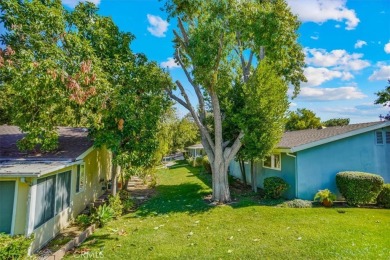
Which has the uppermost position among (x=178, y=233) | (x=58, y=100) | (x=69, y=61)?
(x=69, y=61)

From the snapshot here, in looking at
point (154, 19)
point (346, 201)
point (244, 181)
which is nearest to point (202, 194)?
point (244, 181)

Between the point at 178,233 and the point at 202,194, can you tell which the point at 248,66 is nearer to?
the point at 202,194

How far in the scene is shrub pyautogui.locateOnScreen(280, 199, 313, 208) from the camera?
496 inches

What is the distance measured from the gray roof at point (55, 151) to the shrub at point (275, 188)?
10.2 meters

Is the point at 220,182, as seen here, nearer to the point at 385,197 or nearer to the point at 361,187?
the point at 361,187

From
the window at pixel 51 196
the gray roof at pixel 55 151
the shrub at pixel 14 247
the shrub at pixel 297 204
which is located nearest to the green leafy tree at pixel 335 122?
the shrub at pixel 297 204

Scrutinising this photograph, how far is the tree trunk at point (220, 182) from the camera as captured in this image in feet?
47.2

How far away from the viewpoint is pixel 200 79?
546 inches

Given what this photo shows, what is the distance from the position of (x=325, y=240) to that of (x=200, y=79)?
9.66 meters

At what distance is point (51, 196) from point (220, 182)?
29.1 ft

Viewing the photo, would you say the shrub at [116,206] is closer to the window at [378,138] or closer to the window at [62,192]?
the window at [62,192]

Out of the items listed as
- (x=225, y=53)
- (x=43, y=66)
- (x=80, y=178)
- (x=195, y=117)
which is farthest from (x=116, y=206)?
(x=225, y=53)

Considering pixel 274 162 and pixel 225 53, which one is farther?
pixel 274 162

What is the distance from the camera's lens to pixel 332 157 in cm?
1423
